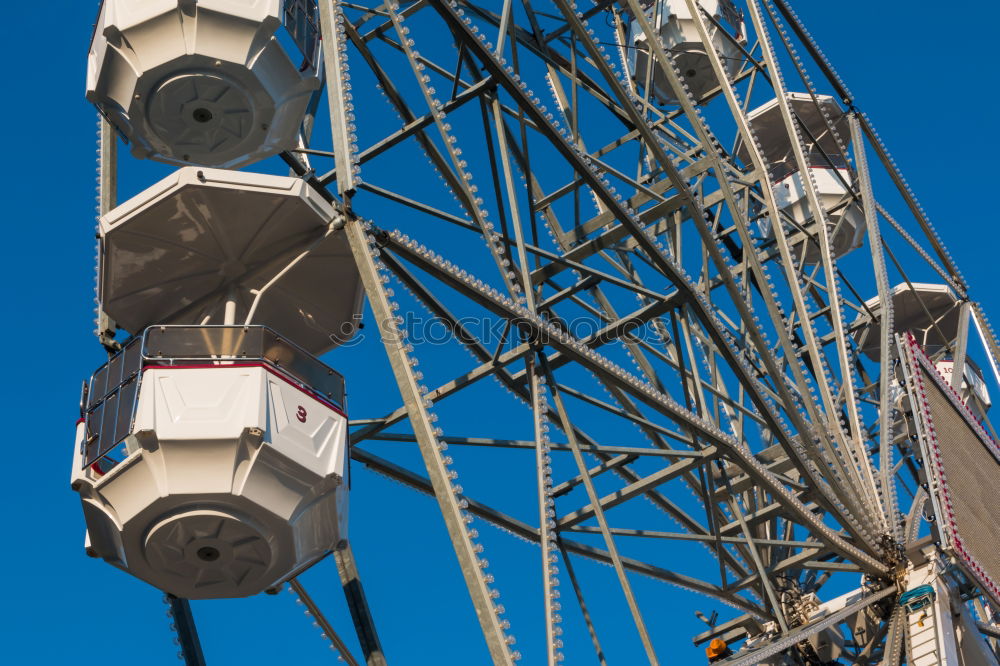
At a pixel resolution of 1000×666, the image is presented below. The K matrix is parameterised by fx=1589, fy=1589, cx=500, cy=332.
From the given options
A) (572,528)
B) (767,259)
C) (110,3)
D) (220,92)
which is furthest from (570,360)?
(767,259)

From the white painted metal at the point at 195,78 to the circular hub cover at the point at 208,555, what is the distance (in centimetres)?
539

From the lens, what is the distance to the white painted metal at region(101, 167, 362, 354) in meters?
17.5

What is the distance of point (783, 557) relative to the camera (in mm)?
24922

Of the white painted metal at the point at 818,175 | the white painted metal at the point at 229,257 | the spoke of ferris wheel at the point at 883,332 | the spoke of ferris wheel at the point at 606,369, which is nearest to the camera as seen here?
the spoke of ferris wheel at the point at 606,369

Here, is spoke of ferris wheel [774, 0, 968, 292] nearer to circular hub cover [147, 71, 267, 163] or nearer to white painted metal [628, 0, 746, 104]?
white painted metal [628, 0, 746, 104]

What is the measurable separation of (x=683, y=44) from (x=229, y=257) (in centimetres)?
1623

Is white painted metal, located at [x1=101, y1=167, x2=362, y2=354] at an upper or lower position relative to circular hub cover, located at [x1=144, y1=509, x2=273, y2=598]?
upper

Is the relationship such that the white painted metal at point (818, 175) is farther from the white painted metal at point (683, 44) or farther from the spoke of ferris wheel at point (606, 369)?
the spoke of ferris wheel at point (606, 369)

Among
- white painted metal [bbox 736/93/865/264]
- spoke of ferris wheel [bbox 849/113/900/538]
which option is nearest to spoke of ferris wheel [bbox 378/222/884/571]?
spoke of ferris wheel [bbox 849/113/900/538]

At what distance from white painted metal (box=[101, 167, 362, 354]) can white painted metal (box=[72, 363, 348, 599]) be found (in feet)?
6.69

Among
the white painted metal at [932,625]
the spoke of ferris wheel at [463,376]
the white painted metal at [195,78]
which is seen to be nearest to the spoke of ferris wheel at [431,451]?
the spoke of ferris wheel at [463,376]

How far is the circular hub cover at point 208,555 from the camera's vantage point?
1614 centimetres

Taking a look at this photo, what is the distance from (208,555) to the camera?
16.5m

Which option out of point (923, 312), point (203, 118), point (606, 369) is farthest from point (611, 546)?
point (923, 312)
